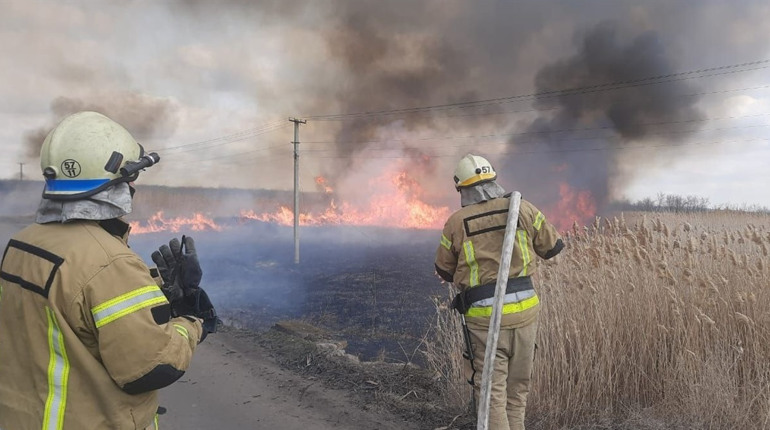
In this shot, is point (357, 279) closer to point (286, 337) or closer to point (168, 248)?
point (286, 337)

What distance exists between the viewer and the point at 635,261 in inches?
175

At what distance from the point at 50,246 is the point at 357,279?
13.7 metres

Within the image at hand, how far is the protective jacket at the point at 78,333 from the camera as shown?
150 centimetres

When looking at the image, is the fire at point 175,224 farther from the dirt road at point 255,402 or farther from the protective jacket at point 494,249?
the protective jacket at point 494,249

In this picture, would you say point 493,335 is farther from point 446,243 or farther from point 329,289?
point 329,289

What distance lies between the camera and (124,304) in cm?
151

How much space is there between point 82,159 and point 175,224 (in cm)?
3342

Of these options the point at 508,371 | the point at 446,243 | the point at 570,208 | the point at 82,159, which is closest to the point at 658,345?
the point at 508,371

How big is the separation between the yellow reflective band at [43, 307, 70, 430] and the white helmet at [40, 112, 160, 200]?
44 cm

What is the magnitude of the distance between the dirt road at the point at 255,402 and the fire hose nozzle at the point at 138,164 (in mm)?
2851

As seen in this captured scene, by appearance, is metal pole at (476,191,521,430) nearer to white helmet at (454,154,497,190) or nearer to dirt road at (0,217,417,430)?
white helmet at (454,154,497,190)

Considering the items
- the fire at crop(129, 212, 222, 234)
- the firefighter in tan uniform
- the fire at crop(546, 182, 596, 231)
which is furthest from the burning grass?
the fire at crop(129, 212, 222, 234)

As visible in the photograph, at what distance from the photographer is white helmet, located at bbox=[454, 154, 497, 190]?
10.7ft

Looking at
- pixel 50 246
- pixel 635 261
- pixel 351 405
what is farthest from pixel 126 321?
pixel 635 261
